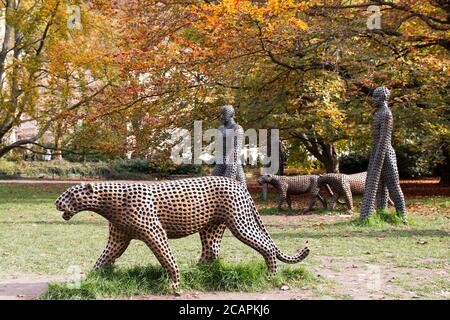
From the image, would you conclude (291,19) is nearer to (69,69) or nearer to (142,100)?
(142,100)

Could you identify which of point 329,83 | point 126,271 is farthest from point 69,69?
point 126,271

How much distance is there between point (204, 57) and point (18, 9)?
8985 millimetres

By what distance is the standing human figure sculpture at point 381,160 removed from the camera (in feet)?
45.0

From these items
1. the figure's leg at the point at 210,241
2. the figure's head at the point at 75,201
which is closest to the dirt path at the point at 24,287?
the figure's head at the point at 75,201

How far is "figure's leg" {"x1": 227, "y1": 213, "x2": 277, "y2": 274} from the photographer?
7641 millimetres

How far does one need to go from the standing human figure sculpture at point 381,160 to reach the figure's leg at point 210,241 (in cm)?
646

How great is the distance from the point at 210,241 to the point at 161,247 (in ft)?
3.45

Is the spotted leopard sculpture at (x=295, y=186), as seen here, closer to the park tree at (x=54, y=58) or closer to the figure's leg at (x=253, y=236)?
the park tree at (x=54, y=58)

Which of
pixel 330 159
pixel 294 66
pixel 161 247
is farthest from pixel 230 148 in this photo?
pixel 330 159

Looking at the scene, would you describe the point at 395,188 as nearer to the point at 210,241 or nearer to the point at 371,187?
the point at 371,187

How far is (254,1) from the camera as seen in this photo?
1819 centimetres

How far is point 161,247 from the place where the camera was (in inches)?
285

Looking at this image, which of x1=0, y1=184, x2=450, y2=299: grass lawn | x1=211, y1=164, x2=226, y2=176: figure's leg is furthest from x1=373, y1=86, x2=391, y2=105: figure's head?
x1=211, y1=164, x2=226, y2=176: figure's leg

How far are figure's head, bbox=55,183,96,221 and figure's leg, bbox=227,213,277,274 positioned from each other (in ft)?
5.47
